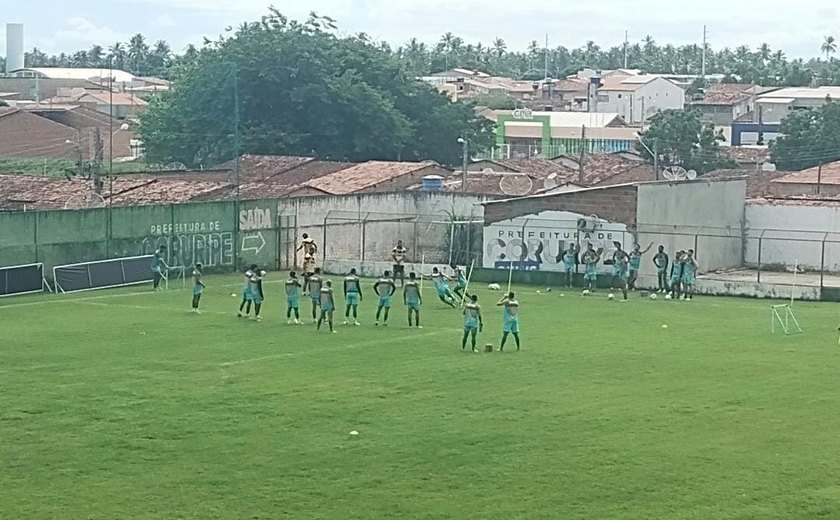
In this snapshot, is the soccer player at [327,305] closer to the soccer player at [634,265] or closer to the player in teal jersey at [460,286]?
the player in teal jersey at [460,286]

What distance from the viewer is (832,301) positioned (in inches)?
1841

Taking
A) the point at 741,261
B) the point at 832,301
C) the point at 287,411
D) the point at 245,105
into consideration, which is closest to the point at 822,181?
the point at 741,261

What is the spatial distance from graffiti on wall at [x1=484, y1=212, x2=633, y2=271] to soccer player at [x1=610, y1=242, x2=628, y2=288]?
58 cm

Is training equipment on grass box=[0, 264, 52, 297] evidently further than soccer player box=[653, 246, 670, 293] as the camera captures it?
No

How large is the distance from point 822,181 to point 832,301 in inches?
1067

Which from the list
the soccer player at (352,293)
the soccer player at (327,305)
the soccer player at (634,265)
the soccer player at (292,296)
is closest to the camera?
the soccer player at (327,305)

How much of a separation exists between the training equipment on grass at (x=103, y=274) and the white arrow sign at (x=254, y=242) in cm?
519

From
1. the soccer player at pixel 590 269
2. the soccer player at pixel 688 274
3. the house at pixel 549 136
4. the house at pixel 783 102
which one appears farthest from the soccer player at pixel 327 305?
the house at pixel 783 102

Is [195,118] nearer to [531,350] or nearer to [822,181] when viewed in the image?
Result: [822,181]

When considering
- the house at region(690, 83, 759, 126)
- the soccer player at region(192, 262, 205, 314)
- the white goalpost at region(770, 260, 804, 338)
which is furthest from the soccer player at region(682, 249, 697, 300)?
the house at region(690, 83, 759, 126)

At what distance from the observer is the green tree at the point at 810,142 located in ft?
319

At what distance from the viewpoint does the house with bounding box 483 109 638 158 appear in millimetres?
111625

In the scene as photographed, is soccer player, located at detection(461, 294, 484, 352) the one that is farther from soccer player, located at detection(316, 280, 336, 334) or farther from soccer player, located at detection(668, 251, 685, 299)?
soccer player, located at detection(668, 251, 685, 299)

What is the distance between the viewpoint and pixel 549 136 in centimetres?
11231
